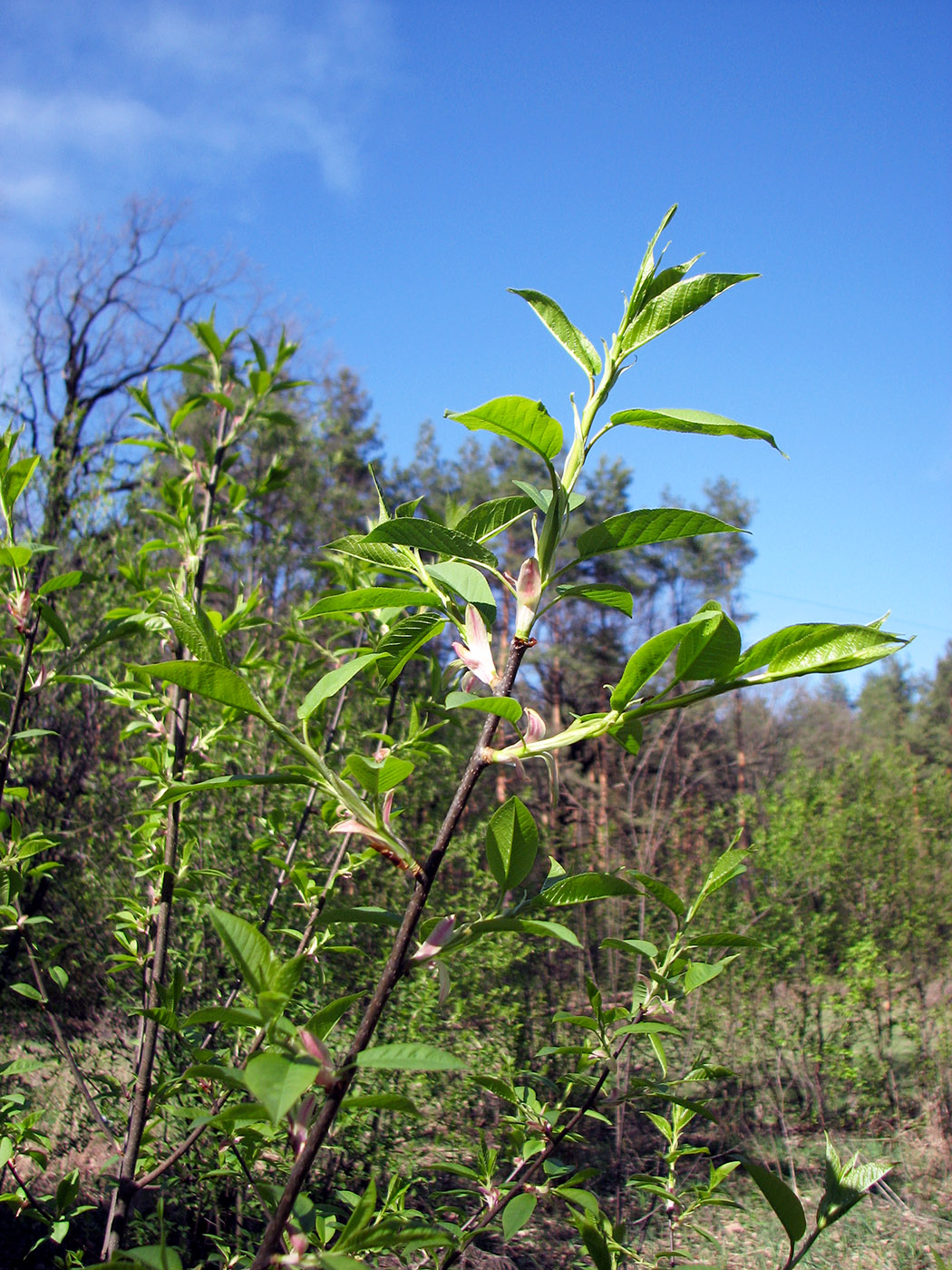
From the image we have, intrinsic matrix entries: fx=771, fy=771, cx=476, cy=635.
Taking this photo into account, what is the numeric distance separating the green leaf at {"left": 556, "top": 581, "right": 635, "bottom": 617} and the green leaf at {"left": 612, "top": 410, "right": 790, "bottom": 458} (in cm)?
16

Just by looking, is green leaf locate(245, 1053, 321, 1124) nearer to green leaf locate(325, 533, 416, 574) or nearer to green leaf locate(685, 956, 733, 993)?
green leaf locate(325, 533, 416, 574)

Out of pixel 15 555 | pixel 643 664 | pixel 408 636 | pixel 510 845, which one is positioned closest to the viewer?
pixel 643 664

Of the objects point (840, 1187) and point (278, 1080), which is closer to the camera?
point (278, 1080)

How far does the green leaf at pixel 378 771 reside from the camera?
0.68 metres

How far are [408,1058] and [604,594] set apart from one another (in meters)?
0.46

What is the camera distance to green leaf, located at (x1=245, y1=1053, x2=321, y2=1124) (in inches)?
19.6

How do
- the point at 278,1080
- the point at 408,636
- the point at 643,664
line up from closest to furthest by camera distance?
1. the point at 278,1080
2. the point at 643,664
3. the point at 408,636

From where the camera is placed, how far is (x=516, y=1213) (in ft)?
3.26

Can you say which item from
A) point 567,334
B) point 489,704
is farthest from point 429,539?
point 567,334

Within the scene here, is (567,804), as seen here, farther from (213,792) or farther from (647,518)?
(647,518)

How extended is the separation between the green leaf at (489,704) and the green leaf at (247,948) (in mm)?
246

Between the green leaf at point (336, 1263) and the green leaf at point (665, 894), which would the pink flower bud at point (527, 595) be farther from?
the green leaf at point (336, 1263)

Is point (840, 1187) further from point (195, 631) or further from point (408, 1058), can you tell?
point (195, 631)

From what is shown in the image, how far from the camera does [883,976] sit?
25.7 feet
